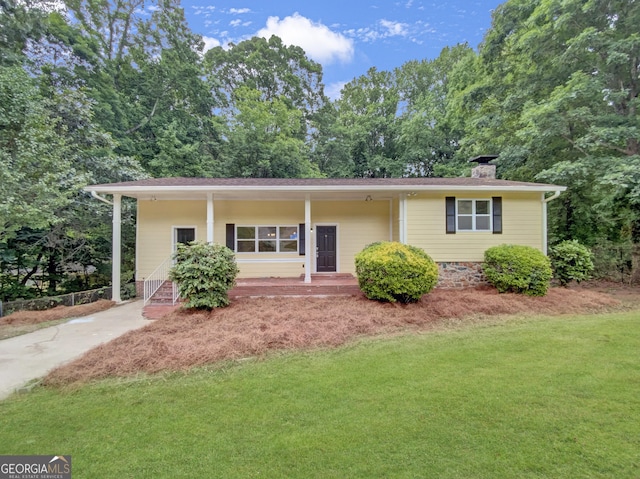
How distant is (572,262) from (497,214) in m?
2.52

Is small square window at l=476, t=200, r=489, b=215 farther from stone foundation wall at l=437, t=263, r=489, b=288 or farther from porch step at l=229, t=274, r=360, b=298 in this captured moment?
porch step at l=229, t=274, r=360, b=298

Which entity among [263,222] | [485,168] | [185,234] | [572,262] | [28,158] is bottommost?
[572,262]

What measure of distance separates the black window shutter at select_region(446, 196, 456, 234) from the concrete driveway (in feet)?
27.2

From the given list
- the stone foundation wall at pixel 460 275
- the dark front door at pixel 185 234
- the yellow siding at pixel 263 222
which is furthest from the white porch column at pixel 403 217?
the dark front door at pixel 185 234

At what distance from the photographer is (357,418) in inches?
Result: 115

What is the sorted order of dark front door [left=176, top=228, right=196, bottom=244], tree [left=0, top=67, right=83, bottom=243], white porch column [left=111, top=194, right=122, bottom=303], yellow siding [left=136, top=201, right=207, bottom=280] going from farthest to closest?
1. dark front door [left=176, top=228, right=196, bottom=244]
2. yellow siding [left=136, top=201, right=207, bottom=280]
3. white porch column [left=111, top=194, right=122, bottom=303]
4. tree [left=0, top=67, right=83, bottom=243]

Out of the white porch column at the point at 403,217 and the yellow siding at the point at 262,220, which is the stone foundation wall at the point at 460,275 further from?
the yellow siding at the point at 262,220

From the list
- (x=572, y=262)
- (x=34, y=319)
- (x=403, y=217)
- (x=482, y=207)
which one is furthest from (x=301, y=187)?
(x=572, y=262)

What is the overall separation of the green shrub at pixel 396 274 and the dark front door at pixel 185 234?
6.05 metres

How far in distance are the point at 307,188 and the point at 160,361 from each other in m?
5.66

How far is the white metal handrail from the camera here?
8.50 m

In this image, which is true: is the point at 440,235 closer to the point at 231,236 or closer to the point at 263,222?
the point at 263,222

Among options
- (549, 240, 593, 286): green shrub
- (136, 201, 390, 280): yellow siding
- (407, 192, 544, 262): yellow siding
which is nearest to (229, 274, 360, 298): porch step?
(136, 201, 390, 280): yellow siding

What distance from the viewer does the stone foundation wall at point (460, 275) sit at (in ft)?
30.5
